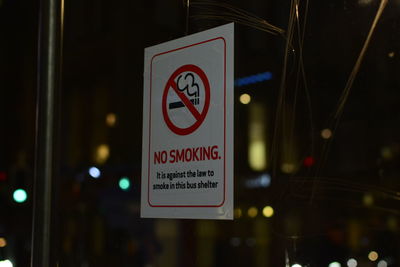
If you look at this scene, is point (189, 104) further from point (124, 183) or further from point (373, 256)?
point (373, 256)

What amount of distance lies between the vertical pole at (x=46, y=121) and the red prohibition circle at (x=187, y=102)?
553mm

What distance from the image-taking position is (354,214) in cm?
133

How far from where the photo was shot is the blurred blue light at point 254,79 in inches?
63.1

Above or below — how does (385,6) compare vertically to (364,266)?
above

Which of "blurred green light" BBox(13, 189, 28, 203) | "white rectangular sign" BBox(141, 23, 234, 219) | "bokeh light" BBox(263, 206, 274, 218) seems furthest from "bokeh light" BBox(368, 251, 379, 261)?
"blurred green light" BBox(13, 189, 28, 203)

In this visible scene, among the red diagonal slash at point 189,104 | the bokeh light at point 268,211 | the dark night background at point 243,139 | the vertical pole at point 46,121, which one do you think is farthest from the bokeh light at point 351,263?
the vertical pole at point 46,121

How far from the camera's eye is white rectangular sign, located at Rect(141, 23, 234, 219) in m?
1.69

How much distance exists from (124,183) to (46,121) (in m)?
0.46

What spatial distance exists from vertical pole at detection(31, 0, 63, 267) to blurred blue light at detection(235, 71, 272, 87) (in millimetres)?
834

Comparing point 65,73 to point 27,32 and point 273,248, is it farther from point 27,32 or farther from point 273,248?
point 273,248

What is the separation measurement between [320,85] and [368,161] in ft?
0.74

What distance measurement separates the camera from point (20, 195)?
2.40 meters

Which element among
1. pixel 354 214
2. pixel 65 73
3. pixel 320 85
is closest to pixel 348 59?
pixel 320 85

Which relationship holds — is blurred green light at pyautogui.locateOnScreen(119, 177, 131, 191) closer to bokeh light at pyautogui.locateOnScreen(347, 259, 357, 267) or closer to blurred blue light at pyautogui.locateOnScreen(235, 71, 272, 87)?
blurred blue light at pyautogui.locateOnScreen(235, 71, 272, 87)
